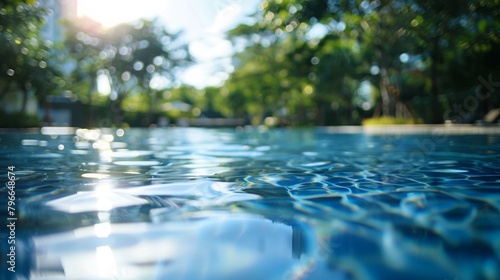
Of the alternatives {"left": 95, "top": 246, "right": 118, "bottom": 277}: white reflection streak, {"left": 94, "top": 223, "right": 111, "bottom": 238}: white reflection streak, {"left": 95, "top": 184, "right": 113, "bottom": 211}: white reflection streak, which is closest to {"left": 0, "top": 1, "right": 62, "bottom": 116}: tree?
{"left": 95, "top": 184, "right": 113, "bottom": 211}: white reflection streak

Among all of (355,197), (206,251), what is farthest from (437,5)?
(206,251)

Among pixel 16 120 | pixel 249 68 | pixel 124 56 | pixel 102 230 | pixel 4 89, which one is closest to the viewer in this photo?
pixel 102 230

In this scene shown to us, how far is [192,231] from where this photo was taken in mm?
2326

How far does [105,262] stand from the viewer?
1.84m

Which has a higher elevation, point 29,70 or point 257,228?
point 29,70

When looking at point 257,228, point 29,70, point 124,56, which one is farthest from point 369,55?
point 257,228

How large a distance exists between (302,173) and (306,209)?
Result: 2042 millimetres

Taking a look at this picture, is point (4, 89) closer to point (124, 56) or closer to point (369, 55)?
point (124, 56)

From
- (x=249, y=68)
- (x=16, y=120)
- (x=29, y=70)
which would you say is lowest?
(x=16, y=120)

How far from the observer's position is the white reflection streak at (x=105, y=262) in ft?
5.67

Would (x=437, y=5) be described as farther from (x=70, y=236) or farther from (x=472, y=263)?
(x=70, y=236)

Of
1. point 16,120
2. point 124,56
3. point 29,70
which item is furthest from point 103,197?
point 124,56

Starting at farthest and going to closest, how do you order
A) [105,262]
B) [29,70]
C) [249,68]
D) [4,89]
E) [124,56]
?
1. [249,68]
2. [124,56]
3. [4,89]
4. [29,70]
5. [105,262]

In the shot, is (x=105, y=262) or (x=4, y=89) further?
(x=4, y=89)
